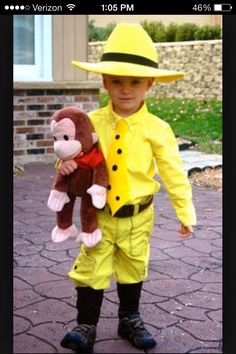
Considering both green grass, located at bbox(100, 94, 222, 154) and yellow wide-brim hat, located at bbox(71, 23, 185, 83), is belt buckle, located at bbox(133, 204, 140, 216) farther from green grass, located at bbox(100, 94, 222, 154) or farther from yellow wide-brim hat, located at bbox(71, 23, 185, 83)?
green grass, located at bbox(100, 94, 222, 154)

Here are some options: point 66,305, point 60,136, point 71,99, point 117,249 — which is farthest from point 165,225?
point 71,99

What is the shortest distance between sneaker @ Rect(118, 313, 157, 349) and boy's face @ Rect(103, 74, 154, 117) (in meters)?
0.59

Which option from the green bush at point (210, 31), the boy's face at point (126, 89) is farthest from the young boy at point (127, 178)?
the green bush at point (210, 31)

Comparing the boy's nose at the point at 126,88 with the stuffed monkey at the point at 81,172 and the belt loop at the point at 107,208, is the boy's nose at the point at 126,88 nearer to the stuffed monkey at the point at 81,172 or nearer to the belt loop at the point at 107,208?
the stuffed monkey at the point at 81,172

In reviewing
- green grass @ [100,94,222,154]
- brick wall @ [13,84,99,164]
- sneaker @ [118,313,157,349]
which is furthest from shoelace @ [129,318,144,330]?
green grass @ [100,94,222,154]

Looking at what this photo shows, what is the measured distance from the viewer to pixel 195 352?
1.63 meters

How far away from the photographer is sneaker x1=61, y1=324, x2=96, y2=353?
1.66 meters

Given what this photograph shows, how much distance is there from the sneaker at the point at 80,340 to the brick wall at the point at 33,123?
2.92 meters

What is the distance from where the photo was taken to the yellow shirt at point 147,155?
5.38ft

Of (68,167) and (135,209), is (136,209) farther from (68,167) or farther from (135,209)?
(68,167)

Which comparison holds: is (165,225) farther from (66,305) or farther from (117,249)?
(117,249)
